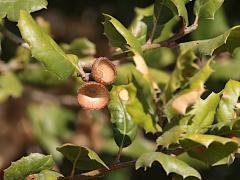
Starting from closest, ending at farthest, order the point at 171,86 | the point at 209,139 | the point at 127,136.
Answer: the point at 209,139
the point at 127,136
the point at 171,86

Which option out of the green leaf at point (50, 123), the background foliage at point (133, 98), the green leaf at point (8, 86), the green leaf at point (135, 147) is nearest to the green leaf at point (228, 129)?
the background foliage at point (133, 98)

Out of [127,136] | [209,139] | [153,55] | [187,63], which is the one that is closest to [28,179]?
[127,136]

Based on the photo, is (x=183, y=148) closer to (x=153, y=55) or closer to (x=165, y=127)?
(x=165, y=127)

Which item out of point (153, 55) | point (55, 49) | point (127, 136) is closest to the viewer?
point (55, 49)

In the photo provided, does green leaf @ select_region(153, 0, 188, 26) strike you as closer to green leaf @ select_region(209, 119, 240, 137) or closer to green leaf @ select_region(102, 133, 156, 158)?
green leaf @ select_region(209, 119, 240, 137)

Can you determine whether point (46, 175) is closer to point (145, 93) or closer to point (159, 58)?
point (145, 93)

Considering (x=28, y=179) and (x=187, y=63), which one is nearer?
(x=28, y=179)
